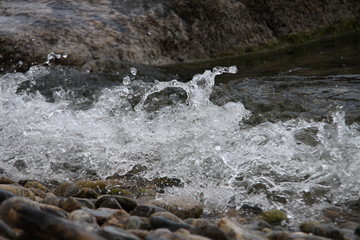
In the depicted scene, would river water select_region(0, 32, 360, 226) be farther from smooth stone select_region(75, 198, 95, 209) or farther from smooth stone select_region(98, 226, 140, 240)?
smooth stone select_region(98, 226, 140, 240)

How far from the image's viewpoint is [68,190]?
3479 mm

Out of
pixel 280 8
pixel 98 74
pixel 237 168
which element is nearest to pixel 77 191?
pixel 237 168

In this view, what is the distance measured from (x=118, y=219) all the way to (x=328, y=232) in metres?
0.99

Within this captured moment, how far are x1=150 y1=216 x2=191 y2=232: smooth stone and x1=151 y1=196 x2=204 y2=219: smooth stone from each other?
53 centimetres

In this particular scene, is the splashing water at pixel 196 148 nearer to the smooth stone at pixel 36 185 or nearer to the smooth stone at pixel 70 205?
the smooth stone at pixel 36 185

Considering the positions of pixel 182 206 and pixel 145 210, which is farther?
pixel 182 206

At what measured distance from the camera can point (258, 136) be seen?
4.19 m

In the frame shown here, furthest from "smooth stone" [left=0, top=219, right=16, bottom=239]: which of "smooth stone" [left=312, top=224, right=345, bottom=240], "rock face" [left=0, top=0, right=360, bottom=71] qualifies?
"rock face" [left=0, top=0, right=360, bottom=71]

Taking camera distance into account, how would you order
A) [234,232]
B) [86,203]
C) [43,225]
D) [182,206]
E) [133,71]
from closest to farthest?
[43,225]
[234,232]
[86,203]
[182,206]
[133,71]

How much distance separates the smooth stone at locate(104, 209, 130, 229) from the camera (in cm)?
268

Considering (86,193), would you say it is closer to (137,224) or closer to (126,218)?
(126,218)

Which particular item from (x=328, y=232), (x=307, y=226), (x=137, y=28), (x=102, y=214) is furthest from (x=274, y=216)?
(x=137, y=28)

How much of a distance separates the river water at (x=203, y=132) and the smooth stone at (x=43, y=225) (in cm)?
148

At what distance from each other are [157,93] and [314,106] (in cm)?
145
